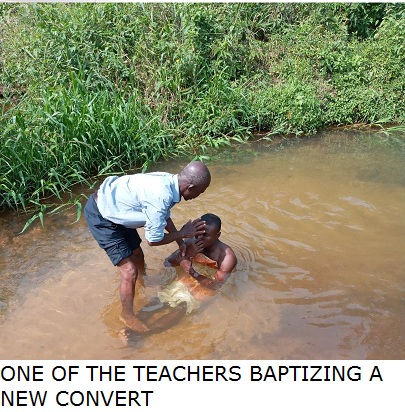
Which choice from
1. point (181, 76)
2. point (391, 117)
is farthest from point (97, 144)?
point (391, 117)

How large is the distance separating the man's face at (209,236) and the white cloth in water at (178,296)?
387mm

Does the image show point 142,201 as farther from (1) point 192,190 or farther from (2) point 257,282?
(2) point 257,282

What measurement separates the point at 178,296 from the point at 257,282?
25.7 inches

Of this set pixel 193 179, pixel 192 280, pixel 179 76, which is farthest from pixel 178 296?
pixel 179 76

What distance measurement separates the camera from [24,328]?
346 cm

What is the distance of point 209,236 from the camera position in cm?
377

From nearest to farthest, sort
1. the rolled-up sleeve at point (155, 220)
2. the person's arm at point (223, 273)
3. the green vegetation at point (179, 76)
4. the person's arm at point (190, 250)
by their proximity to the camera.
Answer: the rolled-up sleeve at point (155, 220)
the person's arm at point (190, 250)
the person's arm at point (223, 273)
the green vegetation at point (179, 76)

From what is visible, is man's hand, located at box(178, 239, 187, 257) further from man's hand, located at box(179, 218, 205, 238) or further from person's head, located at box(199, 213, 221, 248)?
man's hand, located at box(179, 218, 205, 238)

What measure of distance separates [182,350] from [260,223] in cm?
189

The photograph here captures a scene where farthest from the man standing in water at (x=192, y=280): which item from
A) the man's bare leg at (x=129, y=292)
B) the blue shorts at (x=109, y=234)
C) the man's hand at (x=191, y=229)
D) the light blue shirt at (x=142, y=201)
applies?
the light blue shirt at (x=142, y=201)

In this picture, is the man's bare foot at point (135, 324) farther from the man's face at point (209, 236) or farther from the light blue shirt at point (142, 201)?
the man's face at point (209, 236)

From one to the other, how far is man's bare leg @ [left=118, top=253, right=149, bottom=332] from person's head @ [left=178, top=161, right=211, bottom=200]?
0.69 metres

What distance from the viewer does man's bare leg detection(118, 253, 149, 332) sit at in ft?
11.1

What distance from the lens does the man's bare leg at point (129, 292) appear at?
3.38 metres
